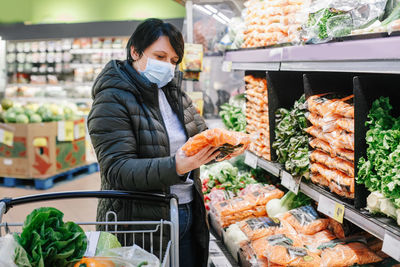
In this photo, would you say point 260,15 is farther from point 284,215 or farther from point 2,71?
point 2,71

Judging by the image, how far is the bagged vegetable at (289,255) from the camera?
183cm

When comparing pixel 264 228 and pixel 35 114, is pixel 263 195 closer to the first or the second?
pixel 264 228

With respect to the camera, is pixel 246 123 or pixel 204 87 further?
pixel 204 87

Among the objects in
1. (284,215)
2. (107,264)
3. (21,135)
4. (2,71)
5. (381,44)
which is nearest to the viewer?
(107,264)

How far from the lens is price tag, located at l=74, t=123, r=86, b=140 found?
6465mm

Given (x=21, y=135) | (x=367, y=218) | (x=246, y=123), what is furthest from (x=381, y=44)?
(x=21, y=135)

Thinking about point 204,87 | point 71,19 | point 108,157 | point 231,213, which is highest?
point 71,19

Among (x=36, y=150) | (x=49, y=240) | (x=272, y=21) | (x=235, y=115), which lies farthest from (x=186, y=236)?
(x=36, y=150)

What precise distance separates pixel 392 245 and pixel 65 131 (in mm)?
5512

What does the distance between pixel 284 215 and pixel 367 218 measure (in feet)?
2.88

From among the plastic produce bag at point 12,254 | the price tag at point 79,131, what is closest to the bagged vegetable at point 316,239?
the plastic produce bag at point 12,254

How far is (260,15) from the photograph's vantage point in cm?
274

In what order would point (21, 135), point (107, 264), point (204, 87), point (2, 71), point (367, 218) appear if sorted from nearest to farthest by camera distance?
1. point (107, 264)
2. point (367, 218)
3. point (204, 87)
4. point (21, 135)
5. point (2, 71)

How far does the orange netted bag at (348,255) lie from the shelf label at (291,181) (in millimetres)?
314
